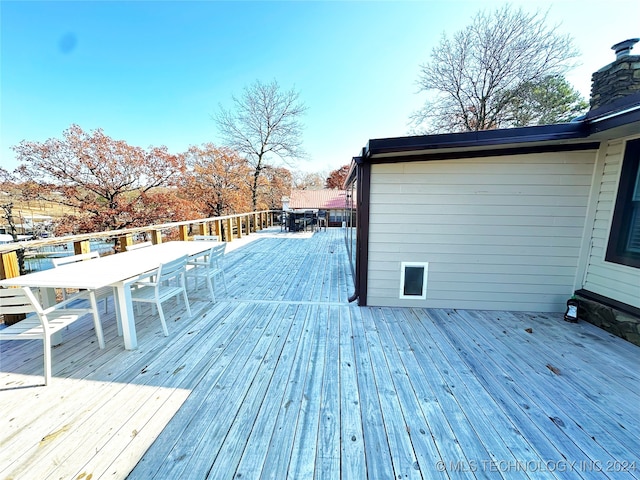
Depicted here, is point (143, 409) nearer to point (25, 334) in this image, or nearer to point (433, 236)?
point (25, 334)

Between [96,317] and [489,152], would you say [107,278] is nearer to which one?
[96,317]

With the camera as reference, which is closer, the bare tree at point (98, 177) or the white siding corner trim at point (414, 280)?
the white siding corner trim at point (414, 280)

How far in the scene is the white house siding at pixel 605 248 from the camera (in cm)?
261

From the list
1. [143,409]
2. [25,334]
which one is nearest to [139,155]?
[25,334]

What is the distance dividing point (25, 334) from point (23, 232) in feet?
35.3

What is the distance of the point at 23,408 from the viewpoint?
1608 mm

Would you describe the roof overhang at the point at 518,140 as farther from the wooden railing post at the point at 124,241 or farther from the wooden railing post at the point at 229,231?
the wooden railing post at the point at 229,231

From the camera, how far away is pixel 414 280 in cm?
329

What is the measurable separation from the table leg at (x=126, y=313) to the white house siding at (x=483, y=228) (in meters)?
2.60

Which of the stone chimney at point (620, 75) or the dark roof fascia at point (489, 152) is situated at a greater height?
the stone chimney at point (620, 75)

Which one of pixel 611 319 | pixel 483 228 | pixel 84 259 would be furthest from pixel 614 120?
pixel 84 259

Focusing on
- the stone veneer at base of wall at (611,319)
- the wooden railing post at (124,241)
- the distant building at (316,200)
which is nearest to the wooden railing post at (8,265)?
the wooden railing post at (124,241)

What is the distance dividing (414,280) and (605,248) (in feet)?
6.89

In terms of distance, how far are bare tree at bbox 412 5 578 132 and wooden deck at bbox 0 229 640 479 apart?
12304 millimetres
